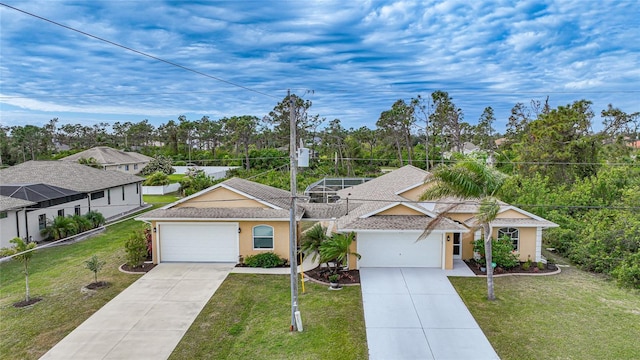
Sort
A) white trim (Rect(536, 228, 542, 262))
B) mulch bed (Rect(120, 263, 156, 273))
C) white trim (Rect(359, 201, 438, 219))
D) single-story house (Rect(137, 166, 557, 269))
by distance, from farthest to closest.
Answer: white trim (Rect(359, 201, 438, 219)) → white trim (Rect(536, 228, 542, 262)) → mulch bed (Rect(120, 263, 156, 273)) → single-story house (Rect(137, 166, 557, 269))

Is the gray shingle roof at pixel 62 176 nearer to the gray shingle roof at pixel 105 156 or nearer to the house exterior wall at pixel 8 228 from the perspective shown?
the house exterior wall at pixel 8 228

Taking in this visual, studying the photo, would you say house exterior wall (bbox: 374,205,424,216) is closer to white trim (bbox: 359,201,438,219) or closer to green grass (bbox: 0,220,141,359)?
white trim (bbox: 359,201,438,219)

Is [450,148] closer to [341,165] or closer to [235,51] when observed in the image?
[341,165]

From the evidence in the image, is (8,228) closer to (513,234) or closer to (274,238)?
(274,238)

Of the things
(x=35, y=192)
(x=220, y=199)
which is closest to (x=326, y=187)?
(x=220, y=199)

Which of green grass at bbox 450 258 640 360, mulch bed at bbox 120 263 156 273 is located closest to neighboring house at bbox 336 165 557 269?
green grass at bbox 450 258 640 360

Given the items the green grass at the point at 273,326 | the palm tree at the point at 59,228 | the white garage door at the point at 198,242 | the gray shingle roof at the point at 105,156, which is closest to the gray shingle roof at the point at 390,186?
the green grass at the point at 273,326

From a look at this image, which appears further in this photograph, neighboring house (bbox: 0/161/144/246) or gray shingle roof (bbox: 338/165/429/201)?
gray shingle roof (bbox: 338/165/429/201)
